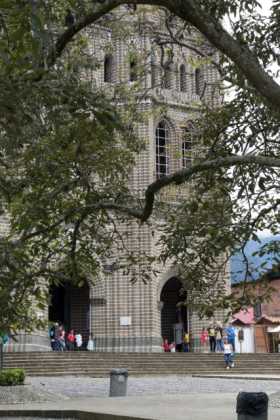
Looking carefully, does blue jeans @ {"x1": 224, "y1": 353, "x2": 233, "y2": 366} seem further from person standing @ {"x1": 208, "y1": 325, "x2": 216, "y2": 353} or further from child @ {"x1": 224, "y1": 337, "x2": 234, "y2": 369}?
person standing @ {"x1": 208, "y1": 325, "x2": 216, "y2": 353}

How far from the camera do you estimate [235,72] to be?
11094 mm

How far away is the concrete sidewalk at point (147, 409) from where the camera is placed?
11406mm

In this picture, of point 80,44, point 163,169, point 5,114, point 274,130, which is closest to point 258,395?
point 274,130

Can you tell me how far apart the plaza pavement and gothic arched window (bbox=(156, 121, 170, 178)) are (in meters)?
17.3

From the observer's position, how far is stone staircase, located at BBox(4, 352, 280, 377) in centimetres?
2758

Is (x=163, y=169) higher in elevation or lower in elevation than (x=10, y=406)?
higher

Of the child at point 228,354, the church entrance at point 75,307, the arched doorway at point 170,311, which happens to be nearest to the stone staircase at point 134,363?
the child at point 228,354

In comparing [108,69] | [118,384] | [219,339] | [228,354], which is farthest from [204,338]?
[118,384]

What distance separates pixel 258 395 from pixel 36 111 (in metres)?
4.83

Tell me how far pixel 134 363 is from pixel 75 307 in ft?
31.7

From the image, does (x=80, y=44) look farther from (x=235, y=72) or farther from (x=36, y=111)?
(x=36, y=111)

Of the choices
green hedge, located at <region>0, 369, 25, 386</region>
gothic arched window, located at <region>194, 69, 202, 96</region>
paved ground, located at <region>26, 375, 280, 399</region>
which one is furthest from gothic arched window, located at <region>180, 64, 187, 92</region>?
green hedge, located at <region>0, 369, 25, 386</region>

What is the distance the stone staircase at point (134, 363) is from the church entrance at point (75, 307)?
7.88 meters

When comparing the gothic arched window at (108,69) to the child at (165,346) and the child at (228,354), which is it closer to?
the child at (165,346)
